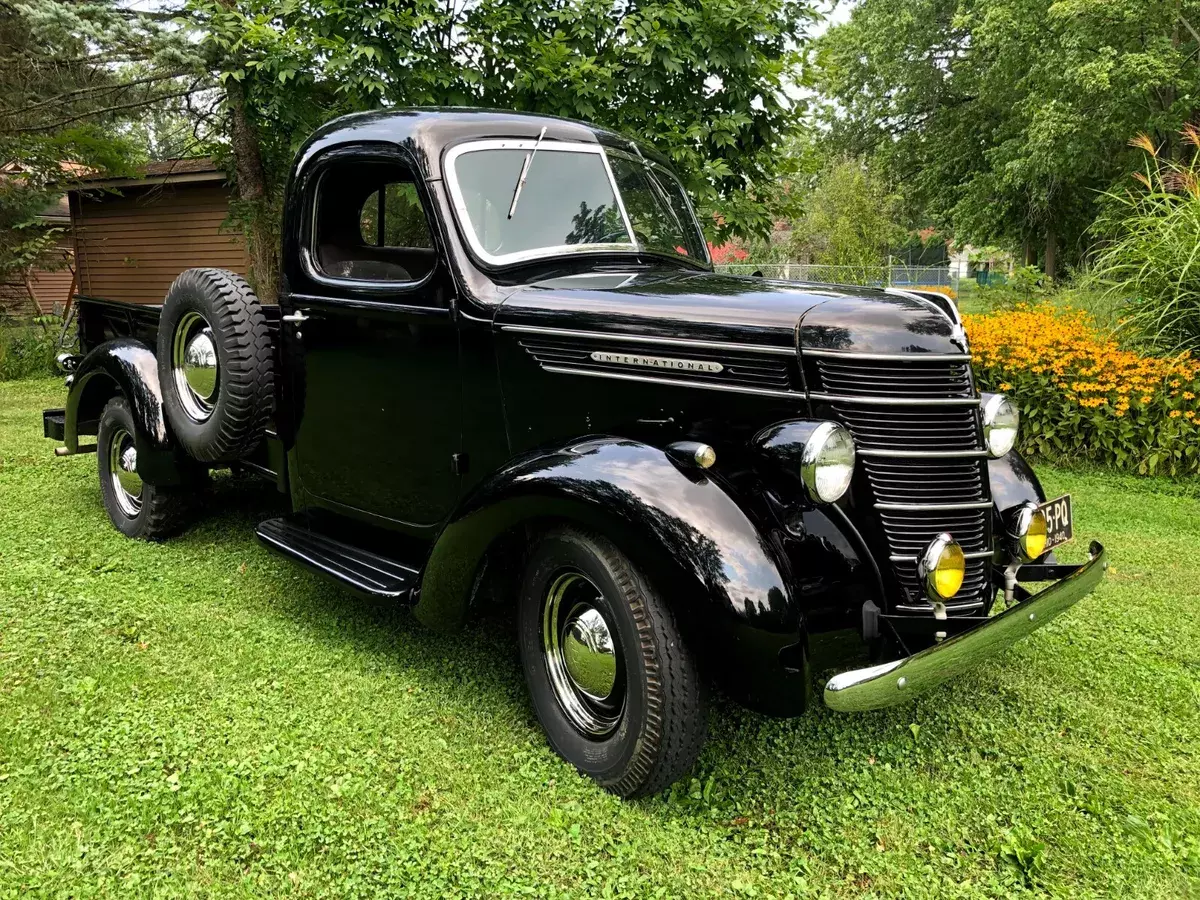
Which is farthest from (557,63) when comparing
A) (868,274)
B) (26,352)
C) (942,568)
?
(868,274)

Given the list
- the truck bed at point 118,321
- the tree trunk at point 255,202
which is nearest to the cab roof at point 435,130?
the truck bed at point 118,321

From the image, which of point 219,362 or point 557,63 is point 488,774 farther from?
point 557,63

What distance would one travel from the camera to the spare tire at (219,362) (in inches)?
148

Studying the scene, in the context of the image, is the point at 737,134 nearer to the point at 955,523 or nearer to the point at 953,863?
the point at 955,523

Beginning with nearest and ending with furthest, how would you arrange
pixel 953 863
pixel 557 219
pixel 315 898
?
pixel 315 898
pixel 953 863
pixel 557 219

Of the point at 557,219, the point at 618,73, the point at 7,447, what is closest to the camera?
the point at 557,219

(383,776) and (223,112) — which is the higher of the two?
(223,112)

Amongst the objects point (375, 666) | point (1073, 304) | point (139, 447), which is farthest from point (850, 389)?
point (1073, 304)

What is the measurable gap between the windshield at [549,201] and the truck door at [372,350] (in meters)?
0.18

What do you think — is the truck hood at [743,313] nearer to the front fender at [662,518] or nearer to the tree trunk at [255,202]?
the front fender at [662,518]

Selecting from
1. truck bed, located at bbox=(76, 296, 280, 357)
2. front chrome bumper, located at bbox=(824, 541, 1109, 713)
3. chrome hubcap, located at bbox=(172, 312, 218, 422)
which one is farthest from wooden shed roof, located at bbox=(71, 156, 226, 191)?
front chrome bumper, located at bbox=(824, 541, 1109, 713)

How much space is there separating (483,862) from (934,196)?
27.5 meters

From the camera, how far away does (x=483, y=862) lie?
238 cm

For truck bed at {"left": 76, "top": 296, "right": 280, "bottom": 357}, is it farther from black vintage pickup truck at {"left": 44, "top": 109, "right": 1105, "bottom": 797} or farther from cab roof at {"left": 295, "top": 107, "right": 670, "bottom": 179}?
cab roof at {"left": 295, "top": 107, "right": 670, "bottom": 179}
